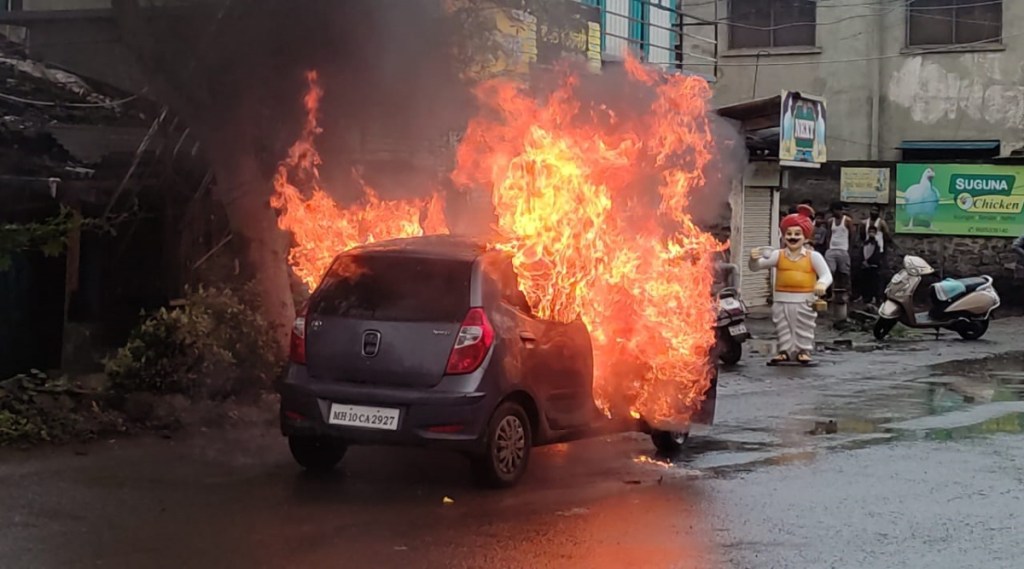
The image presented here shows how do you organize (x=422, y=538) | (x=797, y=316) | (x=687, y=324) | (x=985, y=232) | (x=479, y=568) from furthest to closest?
1. (x=985, y=232)
2. (x=797, y=316)
3. (x=687, y=324)
4. (x=422, y=538)
5. (x=479, y=568)

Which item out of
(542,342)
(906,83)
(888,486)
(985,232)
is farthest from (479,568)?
(906,83)

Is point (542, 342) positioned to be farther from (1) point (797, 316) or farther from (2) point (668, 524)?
(1) point (797, 316)

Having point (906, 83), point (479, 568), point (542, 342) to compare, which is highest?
point (906, 83)

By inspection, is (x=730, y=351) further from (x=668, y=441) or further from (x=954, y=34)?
(x=954, y=34)

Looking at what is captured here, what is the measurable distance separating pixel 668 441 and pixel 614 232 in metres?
1.65

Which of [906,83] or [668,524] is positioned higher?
[906,83]

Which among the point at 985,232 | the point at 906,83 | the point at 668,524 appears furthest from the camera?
the point at 906,83

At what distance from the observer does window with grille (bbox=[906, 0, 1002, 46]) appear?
87.2ft

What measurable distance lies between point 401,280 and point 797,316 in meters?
8.52

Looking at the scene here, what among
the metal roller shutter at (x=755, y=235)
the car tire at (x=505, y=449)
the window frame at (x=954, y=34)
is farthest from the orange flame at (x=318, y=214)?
the window frame at (x=954, y=34)

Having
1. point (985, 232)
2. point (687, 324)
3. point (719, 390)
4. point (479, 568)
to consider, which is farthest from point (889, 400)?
point (985, 232)

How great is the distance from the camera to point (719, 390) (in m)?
12.8

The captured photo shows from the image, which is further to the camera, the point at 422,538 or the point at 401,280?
the point at 401,280

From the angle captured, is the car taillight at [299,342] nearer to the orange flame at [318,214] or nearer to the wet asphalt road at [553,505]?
the wet asphalt road at [553,505]
